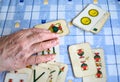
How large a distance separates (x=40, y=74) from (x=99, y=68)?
0.87 feet

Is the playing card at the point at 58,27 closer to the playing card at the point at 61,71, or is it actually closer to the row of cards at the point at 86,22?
the row of cards at the point at 86,22

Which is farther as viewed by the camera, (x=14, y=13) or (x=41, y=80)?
(x=14, y=13)

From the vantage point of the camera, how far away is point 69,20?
3.84ft

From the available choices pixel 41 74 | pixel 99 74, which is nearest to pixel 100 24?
pixel 99 74

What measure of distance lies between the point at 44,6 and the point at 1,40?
34cm

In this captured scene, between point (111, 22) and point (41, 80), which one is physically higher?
point (111, 22)

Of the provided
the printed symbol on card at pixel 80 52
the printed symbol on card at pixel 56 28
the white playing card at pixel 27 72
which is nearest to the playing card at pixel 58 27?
the printed symbol on card at pixel 56 28

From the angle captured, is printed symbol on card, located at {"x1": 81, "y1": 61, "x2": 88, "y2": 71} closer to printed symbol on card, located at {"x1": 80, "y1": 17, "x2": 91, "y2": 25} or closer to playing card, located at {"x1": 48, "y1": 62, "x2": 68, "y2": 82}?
playing card, located at {"x1": 48, "y1": 62, "x2": 68, "y2": 82}

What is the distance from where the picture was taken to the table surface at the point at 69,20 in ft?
3.42

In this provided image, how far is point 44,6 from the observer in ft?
4.02

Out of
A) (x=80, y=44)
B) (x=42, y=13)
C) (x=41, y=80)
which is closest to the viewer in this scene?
(x=41, y=80)

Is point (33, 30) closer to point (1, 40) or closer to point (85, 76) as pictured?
point (1, 40)

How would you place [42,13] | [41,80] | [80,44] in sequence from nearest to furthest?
[41,80], [80,44], [42,13]

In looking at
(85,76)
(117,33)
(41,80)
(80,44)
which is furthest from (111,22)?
(41,80)
